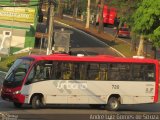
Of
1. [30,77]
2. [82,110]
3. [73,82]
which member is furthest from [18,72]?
Result: [82,110]

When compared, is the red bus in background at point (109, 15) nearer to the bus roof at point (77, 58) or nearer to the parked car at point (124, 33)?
the parked car at point (124, 33)

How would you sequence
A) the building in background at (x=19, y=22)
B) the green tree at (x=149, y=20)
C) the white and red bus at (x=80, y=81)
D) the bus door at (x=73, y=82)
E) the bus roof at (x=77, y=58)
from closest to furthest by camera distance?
the white and red bus at (x=80, y=81) → the bus roof at (x=77, y=58) → the bus door at (x=73, y=82) → the green tree at (x=149, y=20) → the building in background at (x=19, y=22)

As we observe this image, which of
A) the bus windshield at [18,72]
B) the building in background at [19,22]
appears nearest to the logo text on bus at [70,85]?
the bus windshield at [18,72]

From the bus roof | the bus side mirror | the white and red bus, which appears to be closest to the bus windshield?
the white and red bus

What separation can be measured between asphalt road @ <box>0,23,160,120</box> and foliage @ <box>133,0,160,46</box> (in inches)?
504

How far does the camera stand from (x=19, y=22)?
61906mm

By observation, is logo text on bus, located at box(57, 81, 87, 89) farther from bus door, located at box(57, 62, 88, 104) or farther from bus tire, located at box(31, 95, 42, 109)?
bus tire, located at box(31, 95, 42, 109)

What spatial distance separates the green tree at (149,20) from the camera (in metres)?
47.3

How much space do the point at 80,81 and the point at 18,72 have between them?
3.29 metres

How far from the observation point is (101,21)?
81.2m

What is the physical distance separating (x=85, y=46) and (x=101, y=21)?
1269 centimetres

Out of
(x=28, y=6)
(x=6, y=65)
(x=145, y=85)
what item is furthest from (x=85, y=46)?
(x=145, y=85)

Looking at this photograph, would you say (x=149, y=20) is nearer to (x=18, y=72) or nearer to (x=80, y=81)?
(x=80, y=81)

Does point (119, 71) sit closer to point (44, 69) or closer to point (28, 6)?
point (44, 69)
